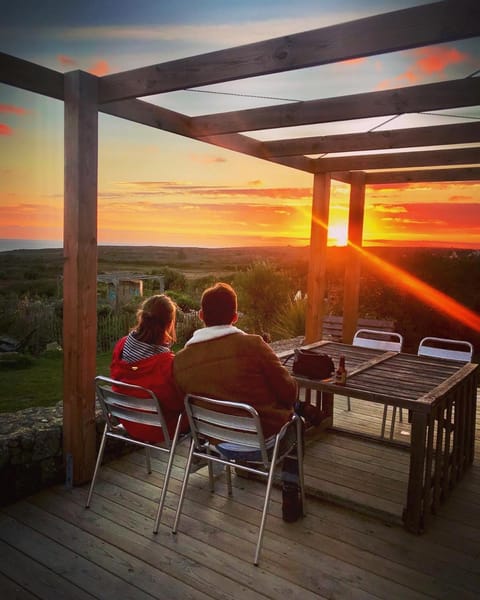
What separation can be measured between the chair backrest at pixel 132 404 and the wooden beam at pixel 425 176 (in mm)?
4553

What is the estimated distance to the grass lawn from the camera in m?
5.16

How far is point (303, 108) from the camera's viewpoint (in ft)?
12.1

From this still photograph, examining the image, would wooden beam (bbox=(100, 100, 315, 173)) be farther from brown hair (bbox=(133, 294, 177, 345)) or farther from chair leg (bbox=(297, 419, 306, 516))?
chair leg (bbox=(297, 419, 306, 516))

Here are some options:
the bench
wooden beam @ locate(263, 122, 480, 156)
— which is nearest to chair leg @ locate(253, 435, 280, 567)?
wooden beam @ locate(263, 122, 480, 156)

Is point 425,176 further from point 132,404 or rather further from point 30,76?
point 132,404

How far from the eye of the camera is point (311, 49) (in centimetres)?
243

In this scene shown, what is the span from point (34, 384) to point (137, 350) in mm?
3586

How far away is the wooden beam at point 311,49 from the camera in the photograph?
2.11 metres

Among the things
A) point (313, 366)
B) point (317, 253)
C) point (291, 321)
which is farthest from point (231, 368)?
point (291, 321)

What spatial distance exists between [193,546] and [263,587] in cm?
47

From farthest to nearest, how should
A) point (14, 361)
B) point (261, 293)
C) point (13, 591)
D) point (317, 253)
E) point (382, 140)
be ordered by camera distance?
1. point (261, 293)
2. point (14, 361)
3. point (317, 253)
4. point (382, 140)
5. point (13, 591)

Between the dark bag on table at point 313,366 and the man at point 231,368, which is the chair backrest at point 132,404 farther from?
the dark bag on table at point 313,366

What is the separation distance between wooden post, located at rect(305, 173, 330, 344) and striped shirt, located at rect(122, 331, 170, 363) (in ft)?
10.9

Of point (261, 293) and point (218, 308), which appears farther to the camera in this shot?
point (261, 293)
